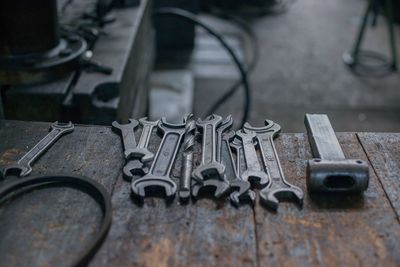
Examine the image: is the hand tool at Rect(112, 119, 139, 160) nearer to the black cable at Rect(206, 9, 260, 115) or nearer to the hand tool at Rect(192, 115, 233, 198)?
the hand tool at Rect(192, 115, 233, 198)

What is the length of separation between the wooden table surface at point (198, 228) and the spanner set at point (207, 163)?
0.02m

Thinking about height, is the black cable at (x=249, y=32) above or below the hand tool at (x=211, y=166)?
below

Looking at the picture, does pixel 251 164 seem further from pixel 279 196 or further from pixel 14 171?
pixel 14 171

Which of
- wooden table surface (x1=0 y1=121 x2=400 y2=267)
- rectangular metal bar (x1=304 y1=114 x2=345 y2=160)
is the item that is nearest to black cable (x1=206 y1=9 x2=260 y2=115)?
rectangular metal bar (x1=304 y1=114 x2=345 y2=160)

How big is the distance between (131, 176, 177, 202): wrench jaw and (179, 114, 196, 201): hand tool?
0.06 ft

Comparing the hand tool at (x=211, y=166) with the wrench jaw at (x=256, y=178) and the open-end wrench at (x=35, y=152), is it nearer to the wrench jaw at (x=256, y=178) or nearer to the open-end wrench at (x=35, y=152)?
the wrench jaw at (x=256, y=178)

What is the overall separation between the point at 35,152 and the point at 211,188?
38cm

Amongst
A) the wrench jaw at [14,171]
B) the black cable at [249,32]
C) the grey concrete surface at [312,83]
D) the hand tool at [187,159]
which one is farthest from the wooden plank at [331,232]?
the black cable at [249,32]

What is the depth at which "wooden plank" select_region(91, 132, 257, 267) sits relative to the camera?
0.82 metres

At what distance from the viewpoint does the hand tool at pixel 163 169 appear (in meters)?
0.95

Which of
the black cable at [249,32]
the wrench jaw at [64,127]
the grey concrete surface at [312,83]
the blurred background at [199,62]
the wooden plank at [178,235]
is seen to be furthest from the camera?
the black cable at [249,32]

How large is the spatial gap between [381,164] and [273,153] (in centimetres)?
22

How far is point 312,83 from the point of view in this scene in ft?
11.9

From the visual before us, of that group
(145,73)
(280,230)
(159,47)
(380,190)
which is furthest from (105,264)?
(159,47)
